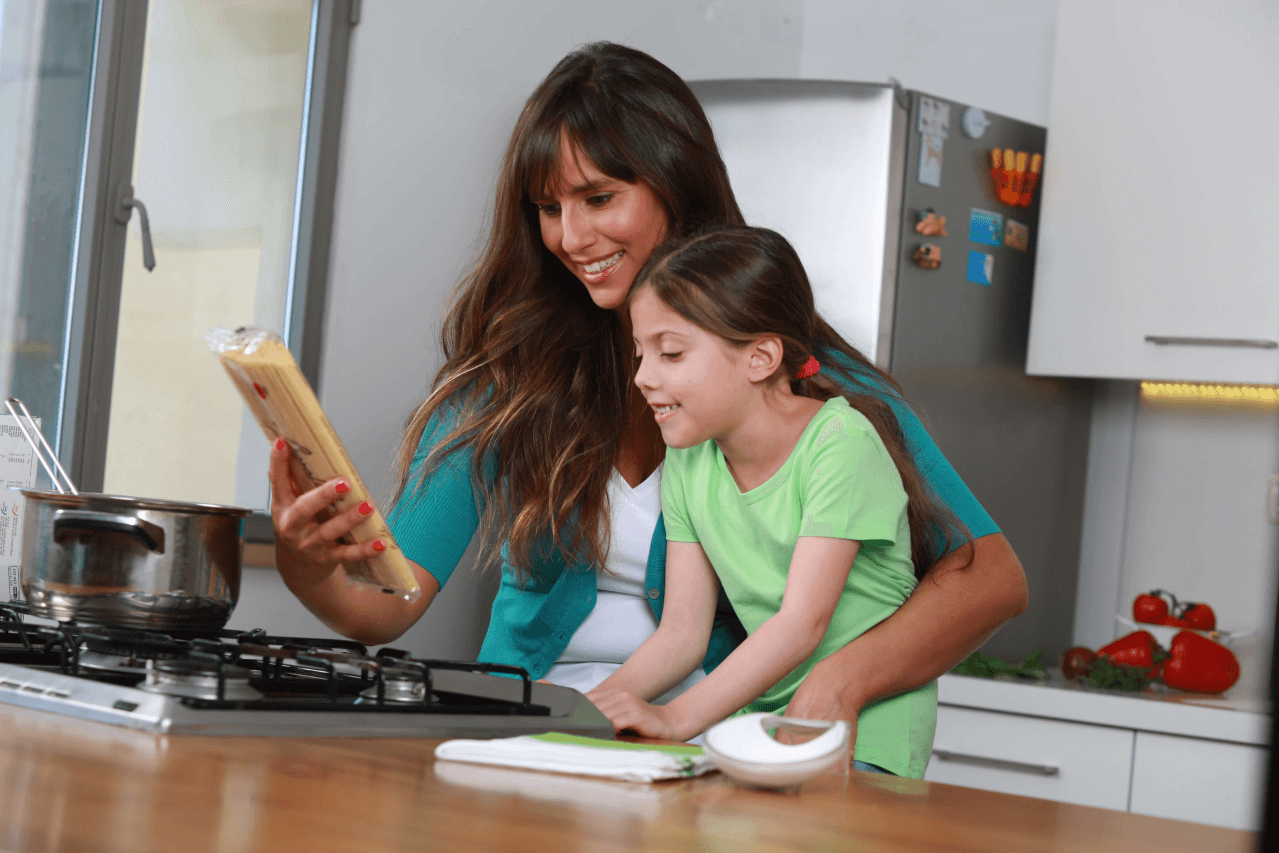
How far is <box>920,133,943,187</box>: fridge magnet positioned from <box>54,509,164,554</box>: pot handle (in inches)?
83.9

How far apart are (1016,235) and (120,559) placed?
2.45 metres

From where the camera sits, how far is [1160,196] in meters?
2.82

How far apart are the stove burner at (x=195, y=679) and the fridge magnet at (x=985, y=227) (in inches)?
89.6

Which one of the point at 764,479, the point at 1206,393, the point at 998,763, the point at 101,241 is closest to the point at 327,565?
the point at 764,479

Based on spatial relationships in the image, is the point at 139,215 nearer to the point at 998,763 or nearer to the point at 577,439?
the point at 577,439

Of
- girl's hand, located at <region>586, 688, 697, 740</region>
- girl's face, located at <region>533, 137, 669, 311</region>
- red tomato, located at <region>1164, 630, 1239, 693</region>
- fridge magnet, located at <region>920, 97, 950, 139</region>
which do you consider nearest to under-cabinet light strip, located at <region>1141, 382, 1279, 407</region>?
red tomato, located at <region>1164, 630, 1239, 693</region>

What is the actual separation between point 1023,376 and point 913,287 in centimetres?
44

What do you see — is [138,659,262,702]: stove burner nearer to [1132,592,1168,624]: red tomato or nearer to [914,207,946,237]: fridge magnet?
[914,207,946,237]: fridge magnet

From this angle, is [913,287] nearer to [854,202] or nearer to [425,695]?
[854,202]

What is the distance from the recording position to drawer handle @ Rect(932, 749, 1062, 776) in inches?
101

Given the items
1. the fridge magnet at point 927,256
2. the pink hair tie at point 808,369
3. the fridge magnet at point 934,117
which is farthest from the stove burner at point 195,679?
the fridge magnet at point 934,117

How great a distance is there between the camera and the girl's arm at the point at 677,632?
51.8 inches

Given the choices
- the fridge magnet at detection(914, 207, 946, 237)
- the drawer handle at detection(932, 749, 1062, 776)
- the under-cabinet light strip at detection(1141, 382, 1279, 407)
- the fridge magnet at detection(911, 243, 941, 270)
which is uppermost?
the fridge magnet at detection(914, 207, 946, 237)

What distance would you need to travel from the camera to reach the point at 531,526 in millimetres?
1473
